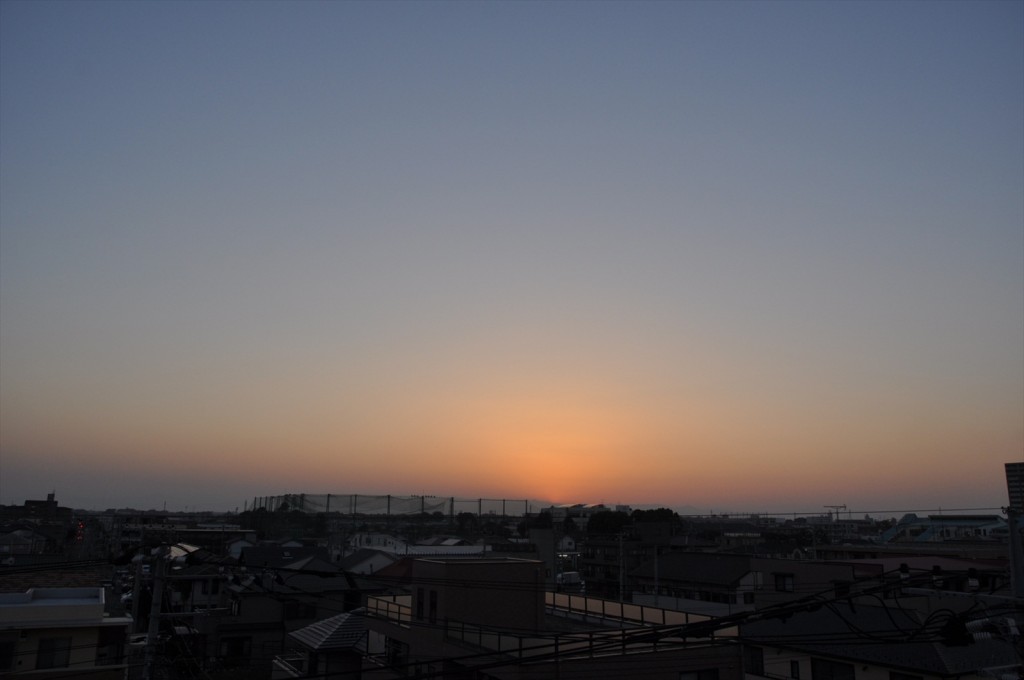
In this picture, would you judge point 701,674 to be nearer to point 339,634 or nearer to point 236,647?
point 339,634

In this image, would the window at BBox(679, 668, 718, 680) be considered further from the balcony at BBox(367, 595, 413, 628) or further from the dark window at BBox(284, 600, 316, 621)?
the dark window at BBox(284, 600, 316, 621)

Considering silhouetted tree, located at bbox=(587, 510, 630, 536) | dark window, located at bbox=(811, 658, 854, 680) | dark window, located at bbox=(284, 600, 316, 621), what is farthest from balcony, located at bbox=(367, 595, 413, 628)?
silhouetted tree, located at bbox=(587, 510, 630, 536)

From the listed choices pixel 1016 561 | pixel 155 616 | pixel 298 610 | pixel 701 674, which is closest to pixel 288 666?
pixel 298 610

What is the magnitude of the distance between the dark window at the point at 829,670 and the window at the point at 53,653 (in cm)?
2476

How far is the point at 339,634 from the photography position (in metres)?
27.1

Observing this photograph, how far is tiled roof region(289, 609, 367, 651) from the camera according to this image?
1048 inches

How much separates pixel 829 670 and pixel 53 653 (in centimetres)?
2563

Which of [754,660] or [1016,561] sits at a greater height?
[1016,561]

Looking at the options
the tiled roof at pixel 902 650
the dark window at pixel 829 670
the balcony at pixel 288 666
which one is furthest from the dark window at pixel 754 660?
the balcony at pixel 288 666

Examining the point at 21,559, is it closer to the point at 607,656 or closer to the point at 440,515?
the point at 607,656

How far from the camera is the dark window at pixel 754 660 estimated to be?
89.7ft

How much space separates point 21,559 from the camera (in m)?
43.0

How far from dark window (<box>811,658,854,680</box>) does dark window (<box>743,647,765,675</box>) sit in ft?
6.87

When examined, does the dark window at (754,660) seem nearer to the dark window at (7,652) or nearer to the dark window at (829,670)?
the dark window at (829,670)
